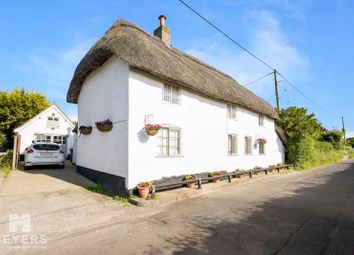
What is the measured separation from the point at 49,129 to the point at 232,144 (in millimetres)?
18859

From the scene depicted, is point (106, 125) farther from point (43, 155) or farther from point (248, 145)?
point (248, 145)

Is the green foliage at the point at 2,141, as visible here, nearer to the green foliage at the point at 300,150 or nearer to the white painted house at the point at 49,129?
the white painted house at the point at 49,129

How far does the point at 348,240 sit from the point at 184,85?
25.7 feet

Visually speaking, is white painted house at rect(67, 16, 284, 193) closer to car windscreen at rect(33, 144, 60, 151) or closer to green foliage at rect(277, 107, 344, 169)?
car windscreen at rect(33, 144, 60, 151)

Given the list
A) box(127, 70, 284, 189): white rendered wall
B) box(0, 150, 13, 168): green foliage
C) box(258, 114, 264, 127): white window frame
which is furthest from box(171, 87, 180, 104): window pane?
box(0, 150, 13, 168): green foliage

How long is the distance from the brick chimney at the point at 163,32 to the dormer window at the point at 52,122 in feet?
49.4

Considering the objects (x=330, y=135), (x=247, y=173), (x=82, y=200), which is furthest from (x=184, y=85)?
(x=330, y=135)

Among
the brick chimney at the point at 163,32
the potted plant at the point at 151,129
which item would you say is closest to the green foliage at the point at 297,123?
the brick chimney at the point at 163,32

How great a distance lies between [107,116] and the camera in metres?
9.84

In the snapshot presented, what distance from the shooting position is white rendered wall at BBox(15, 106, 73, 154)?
21.8 meters

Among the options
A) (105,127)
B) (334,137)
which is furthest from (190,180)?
(334,137)

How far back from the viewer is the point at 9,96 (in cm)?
2722

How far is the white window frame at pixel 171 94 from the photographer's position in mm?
9953

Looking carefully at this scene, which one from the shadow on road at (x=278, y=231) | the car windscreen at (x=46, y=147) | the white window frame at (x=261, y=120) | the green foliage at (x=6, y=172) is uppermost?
the white window frame at (x=261, y=120)
